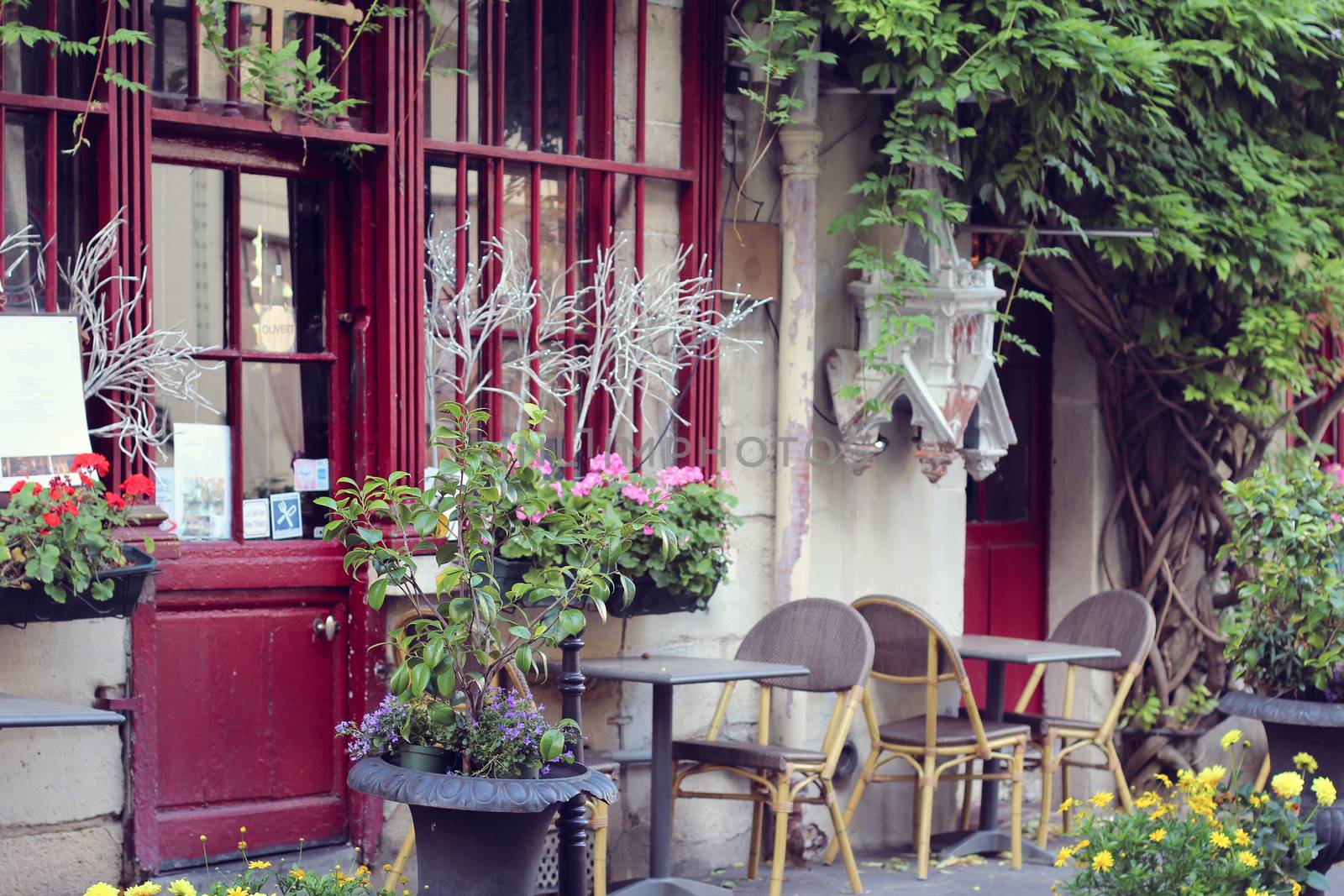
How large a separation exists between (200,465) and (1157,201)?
158 inches

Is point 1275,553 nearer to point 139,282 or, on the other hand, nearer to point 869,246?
point 869,246

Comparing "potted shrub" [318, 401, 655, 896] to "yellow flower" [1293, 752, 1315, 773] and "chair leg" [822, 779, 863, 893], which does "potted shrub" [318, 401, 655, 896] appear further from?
"yellow flower" [1293, 752, 1315, 773]

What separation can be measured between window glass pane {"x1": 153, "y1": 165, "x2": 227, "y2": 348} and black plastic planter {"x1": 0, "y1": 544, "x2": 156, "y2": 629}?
980mm

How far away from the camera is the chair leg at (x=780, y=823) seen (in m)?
5.60

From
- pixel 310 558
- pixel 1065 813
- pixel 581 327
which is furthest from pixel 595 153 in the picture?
pixel 1065 813

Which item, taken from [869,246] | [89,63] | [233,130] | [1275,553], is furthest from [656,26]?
[1275,553]

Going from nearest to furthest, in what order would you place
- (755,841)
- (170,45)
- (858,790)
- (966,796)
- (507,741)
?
(507,741), (170,45), (755,841), (858,790), (966,796)

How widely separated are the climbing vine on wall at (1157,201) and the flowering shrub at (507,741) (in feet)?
9.75

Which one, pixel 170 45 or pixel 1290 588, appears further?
pixel 1290 588

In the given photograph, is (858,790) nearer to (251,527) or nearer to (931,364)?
(931,364)

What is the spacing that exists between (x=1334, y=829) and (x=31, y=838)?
3.97 meters

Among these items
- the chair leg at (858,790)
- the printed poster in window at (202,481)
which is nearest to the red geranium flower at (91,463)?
the printed poster in window at (202,481)

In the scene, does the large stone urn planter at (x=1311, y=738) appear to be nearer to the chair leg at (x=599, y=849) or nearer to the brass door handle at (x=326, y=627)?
the chair leg at (x=599, y=849)

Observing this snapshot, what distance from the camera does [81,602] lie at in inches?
176
